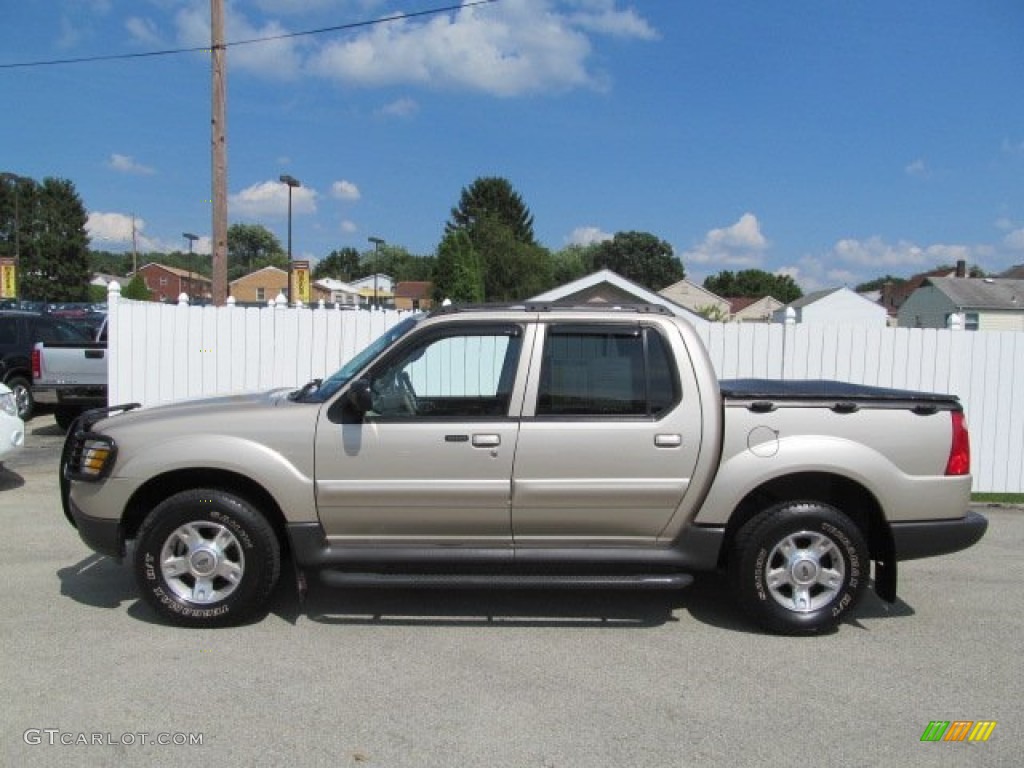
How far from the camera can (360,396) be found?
177 inches

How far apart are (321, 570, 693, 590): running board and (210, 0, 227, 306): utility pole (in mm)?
7687

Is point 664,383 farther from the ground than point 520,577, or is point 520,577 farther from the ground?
point 664,383

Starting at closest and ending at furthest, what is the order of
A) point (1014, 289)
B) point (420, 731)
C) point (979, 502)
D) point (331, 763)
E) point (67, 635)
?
point (331, 763) → point (420, 731) → point (67, 635) → point (979, 502) → point (1014, 289)

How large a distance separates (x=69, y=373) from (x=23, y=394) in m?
2.66

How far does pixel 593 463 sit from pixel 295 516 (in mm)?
1700

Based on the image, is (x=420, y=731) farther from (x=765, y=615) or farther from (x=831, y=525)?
(x=831, y=525)

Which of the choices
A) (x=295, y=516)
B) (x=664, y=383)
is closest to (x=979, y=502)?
(x=664, y=383)

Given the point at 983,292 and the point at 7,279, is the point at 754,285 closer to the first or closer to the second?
the point at 983,292

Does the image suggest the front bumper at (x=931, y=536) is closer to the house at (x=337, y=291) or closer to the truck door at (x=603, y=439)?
the truck door at (x=603, y=439)

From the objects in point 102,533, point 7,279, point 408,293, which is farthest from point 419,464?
point 408,293

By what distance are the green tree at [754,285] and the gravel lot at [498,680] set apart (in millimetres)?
115211

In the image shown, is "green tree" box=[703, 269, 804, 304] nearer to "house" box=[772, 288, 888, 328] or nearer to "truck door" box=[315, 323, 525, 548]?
"house" box=[772, 288, 888, 328]

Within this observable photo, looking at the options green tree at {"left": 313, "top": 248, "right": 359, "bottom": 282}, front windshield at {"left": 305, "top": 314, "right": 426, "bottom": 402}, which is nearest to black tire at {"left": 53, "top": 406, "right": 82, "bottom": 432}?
front windshield at {"left": 305, "top": 314, "right": 426, "bottom": 402}

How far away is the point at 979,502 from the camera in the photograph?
8719 millimetres
